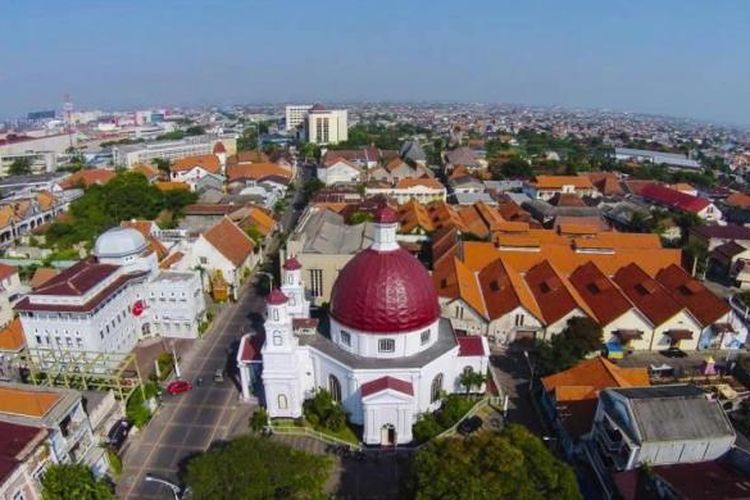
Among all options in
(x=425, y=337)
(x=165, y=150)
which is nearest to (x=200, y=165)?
(x=165, y=150)

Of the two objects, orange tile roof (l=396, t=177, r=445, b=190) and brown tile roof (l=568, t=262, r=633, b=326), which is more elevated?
orange tile roof (l=396, t=177, r=445, b=190)

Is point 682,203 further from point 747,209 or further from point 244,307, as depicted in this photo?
point 244,307

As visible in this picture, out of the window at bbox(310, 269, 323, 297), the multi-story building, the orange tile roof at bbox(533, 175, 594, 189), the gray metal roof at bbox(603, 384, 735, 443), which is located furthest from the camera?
the multi-story building

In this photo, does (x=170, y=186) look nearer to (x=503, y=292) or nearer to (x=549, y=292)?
(x=503, y=292)

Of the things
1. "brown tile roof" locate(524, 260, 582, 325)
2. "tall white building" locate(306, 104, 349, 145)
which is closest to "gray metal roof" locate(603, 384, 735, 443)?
"brown tile roof" locate(524, 260, 582, 325)

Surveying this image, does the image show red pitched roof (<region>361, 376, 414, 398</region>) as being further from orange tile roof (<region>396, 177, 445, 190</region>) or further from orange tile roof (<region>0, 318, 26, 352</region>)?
orange tile roof (<region>396, 177, 445, 190</region>)
